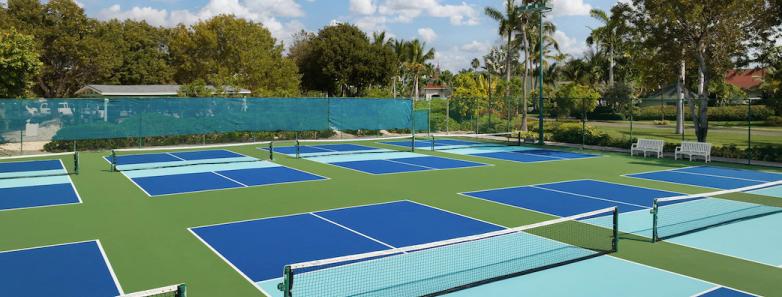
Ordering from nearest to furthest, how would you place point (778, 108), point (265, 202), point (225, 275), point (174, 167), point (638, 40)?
point (225, 275), point (265, 202), point (174, 167), point (638, 40), point (778, 108)

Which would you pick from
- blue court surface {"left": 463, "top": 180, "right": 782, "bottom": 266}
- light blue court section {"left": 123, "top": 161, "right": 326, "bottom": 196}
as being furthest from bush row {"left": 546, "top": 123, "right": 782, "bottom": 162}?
light blue court section {"left": 123, "top": 161, "right": 326, "bottom": 196}

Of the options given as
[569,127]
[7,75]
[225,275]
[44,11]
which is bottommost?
[225,275]

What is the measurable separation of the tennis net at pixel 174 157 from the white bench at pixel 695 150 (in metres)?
15.5

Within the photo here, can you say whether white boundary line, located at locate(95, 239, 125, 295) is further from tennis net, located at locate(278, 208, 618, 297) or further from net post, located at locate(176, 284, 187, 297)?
net post, located at locate(176, 284, 187, 297)

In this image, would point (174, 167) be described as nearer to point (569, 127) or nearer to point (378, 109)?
point (378, 109)

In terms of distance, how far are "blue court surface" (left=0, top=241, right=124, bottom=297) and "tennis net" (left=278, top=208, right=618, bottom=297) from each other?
102 inches

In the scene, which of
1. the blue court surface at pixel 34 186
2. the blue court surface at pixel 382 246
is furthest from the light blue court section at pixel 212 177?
the blue court surface at pixel 382 246

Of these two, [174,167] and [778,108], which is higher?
[778,108]

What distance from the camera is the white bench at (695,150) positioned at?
2311 cm

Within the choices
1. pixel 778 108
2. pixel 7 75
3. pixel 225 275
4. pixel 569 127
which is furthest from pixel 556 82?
pixel 225 275

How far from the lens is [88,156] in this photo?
24.8m

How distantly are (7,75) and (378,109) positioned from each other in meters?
18.2

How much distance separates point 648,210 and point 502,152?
13.7 metres

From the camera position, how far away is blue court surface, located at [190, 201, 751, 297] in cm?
809
